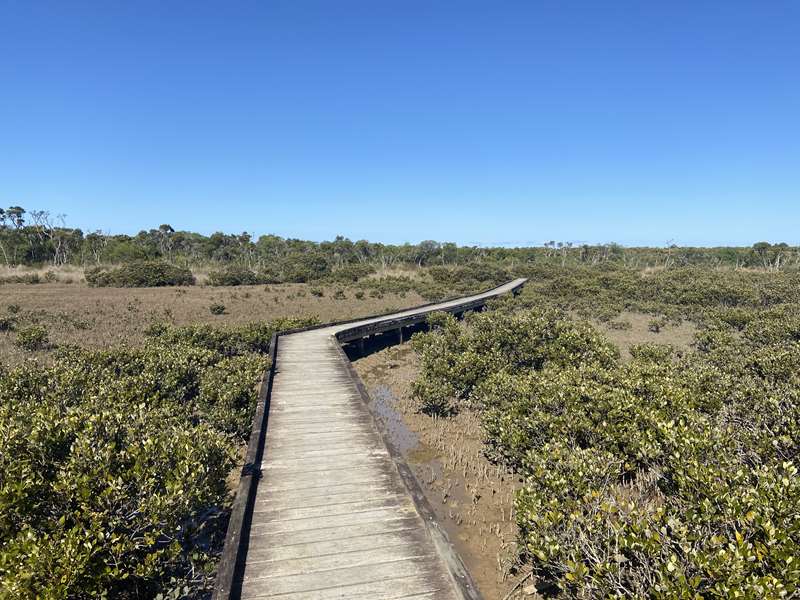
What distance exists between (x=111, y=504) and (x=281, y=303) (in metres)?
31.8

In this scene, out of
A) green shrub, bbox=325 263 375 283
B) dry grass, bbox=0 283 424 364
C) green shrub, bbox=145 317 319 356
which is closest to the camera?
green shrub, bbox=145 317 319 356

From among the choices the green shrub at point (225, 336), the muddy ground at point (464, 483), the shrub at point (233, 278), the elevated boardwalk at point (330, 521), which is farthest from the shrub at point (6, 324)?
the shrub at point (233, 278)

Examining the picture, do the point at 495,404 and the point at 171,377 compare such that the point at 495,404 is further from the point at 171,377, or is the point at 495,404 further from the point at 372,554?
the point at 171,377

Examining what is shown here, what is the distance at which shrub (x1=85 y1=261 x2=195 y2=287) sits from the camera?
1758 inches

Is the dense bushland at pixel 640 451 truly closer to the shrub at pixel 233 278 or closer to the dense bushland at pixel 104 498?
the dense bushland at pixel 104 498

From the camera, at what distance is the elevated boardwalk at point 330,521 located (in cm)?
516

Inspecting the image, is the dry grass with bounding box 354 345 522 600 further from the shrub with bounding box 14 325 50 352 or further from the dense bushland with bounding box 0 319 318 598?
the shrub with bounding box 14 325 50 352

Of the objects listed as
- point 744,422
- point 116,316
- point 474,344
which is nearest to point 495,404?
point 474,344

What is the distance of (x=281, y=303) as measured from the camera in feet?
120

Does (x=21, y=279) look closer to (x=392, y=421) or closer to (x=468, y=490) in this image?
(x=392, y=421)

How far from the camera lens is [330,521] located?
639cm

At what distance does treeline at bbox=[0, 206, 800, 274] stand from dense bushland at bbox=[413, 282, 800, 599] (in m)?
43.9

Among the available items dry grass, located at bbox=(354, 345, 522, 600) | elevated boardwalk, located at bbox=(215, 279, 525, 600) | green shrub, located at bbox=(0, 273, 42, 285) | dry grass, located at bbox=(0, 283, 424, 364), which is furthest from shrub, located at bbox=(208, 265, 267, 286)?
elevated boardwalk, located at bbox=(215, 279, 525, 600)

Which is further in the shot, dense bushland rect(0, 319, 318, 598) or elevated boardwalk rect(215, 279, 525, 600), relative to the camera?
elevated boardwalk rect(215, 279, 525, 600)
